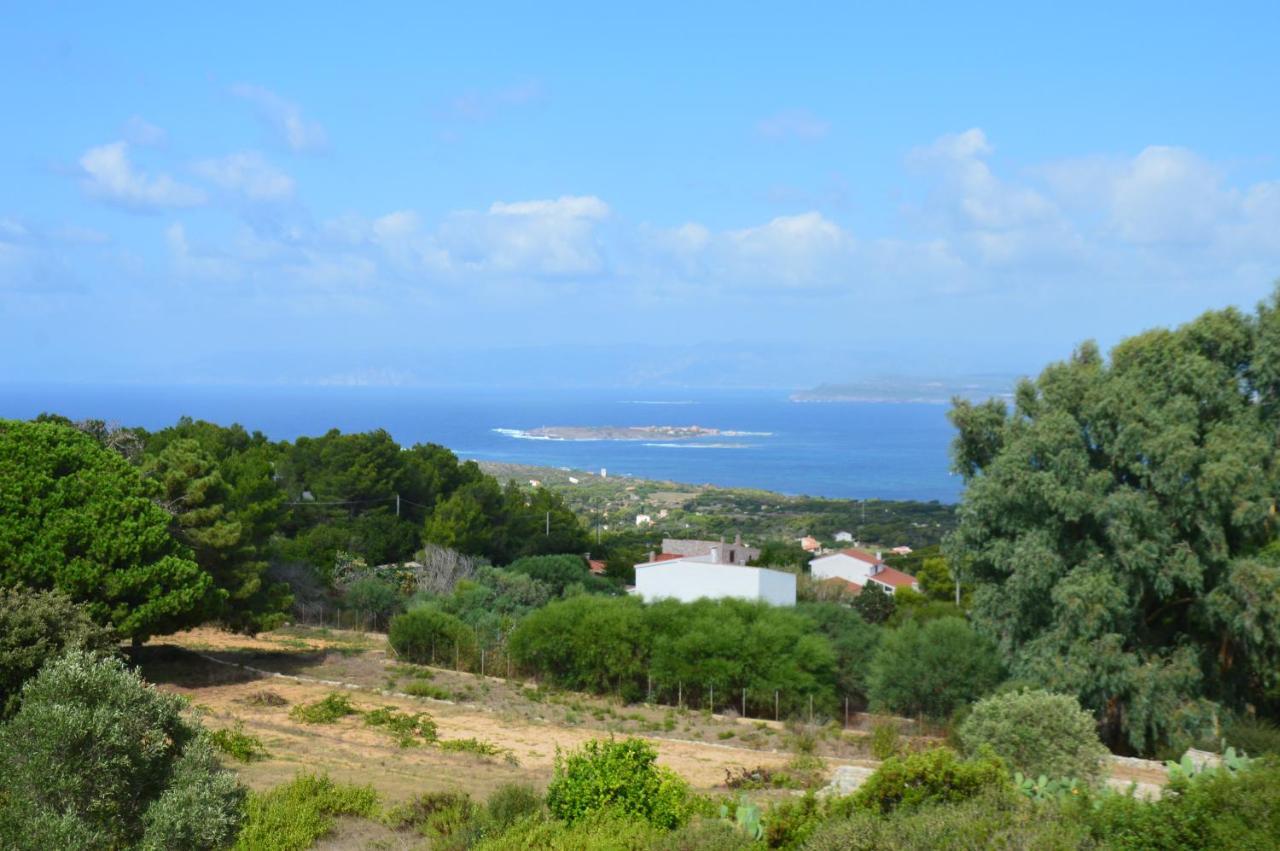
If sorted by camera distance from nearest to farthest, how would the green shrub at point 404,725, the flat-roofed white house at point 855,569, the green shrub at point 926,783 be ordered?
the green shrub at point 926,783
the green shrub at point 404,725
the flat-roofed white house at point 855,569

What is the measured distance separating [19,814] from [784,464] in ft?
409

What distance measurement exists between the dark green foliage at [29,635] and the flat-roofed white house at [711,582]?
16.1m

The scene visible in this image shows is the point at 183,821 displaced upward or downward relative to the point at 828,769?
upward

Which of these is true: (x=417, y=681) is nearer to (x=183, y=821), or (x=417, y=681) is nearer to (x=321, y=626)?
(x=321, y=626)

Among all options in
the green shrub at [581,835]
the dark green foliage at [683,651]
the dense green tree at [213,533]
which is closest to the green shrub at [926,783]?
the green shrub at [581,835]

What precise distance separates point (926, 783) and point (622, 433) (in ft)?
547

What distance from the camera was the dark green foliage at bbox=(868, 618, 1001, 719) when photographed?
670 inches

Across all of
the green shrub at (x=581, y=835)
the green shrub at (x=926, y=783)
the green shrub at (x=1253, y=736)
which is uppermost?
the green shrub at (x=926, y=783)

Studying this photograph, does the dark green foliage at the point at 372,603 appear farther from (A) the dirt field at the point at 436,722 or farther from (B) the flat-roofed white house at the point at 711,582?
(B) the flat-roofed white house at the point at 711,582

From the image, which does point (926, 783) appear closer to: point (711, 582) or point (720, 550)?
point (711, 582)

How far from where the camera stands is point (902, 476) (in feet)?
391

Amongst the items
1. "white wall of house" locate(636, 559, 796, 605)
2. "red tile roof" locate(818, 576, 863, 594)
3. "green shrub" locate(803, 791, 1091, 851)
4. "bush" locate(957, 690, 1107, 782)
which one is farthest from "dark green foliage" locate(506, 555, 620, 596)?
"green shrub" locate(803, 791, 1091, 851)

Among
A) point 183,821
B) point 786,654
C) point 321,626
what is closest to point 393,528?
point 321,626

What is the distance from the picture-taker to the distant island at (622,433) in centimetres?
16738
